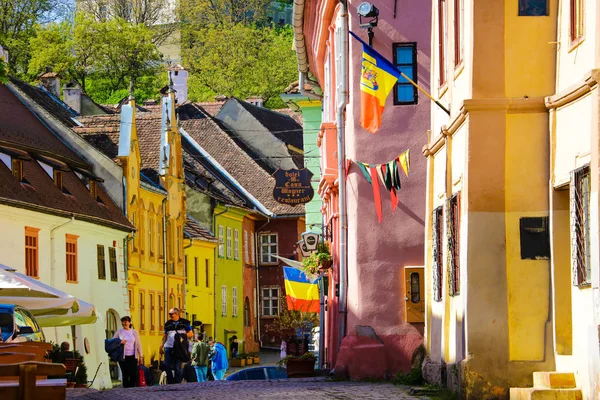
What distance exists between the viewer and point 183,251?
5584 centimetres

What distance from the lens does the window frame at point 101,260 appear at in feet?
143

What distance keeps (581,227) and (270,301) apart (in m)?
54.3

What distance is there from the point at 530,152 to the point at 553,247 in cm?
118

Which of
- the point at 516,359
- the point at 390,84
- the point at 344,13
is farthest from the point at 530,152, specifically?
the point at 344,13

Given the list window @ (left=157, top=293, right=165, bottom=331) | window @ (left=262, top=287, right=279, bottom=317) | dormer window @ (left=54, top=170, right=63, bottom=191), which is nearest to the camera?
dormer window @ (left=54, top=170, right=63, bottom=191)

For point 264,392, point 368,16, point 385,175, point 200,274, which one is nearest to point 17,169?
point 368,16

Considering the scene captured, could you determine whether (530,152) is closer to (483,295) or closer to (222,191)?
(483,295)

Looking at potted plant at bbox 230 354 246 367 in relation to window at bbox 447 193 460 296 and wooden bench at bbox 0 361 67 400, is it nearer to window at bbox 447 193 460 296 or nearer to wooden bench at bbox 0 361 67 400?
window at bbox 447 193 460 296

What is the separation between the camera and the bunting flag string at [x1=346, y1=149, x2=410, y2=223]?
24.8 metres

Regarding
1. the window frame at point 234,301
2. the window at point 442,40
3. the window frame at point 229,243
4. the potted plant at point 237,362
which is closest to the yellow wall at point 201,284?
the potted plant at point 237,362

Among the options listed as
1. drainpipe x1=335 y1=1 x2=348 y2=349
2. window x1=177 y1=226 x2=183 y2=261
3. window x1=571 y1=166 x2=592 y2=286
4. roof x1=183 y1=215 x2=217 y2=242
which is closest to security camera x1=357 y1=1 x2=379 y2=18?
drainpipe x1=335 y1=1 x2=348 y2=349

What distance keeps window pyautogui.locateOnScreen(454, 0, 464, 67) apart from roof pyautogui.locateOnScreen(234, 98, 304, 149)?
52193mm

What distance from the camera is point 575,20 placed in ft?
52.7

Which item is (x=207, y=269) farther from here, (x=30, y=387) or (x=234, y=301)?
(x=30, y=387)
